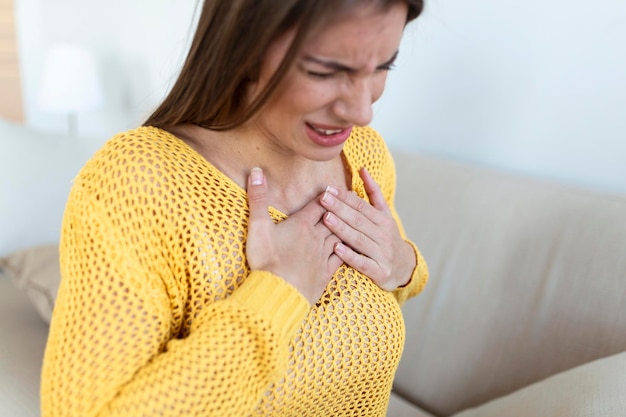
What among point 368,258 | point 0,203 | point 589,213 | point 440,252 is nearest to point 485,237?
point 440,252

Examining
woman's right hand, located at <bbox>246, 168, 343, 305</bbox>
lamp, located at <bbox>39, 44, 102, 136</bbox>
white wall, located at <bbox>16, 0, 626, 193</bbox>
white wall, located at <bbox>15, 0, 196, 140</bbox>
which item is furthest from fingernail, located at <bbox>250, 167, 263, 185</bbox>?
lamp, located at <bbox>39, 44, 102, 136</bbox>

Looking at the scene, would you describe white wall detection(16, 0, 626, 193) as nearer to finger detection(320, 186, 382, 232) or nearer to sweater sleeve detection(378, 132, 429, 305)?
sweater sleeve detection(378, 132, 429, 305)

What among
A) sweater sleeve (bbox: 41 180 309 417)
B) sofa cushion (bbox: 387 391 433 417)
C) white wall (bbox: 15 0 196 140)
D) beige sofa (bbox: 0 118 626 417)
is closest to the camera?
sweater sleeve (bbox: 41 180 309 417)

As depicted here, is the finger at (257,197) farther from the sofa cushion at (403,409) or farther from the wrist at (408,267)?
the sofa cushion at (403,409)

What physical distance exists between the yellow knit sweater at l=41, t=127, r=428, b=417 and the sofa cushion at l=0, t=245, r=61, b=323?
0.84 meters

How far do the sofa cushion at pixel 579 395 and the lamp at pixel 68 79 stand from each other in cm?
206

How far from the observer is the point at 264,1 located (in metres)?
0.67

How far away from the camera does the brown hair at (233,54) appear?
0.66 metres

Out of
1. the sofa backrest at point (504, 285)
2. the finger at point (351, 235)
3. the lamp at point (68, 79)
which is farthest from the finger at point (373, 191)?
the lamp at point (68, 79)

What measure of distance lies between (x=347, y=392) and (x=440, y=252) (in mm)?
630

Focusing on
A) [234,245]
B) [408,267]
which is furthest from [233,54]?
[408,267]

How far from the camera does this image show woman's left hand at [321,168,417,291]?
2.84ft

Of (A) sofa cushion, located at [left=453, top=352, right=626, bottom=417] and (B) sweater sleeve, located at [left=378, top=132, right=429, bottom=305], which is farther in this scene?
(B) sweater sleeve, located at [left=378, top=132, right=429, bottom=305]

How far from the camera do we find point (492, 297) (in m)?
1.30
